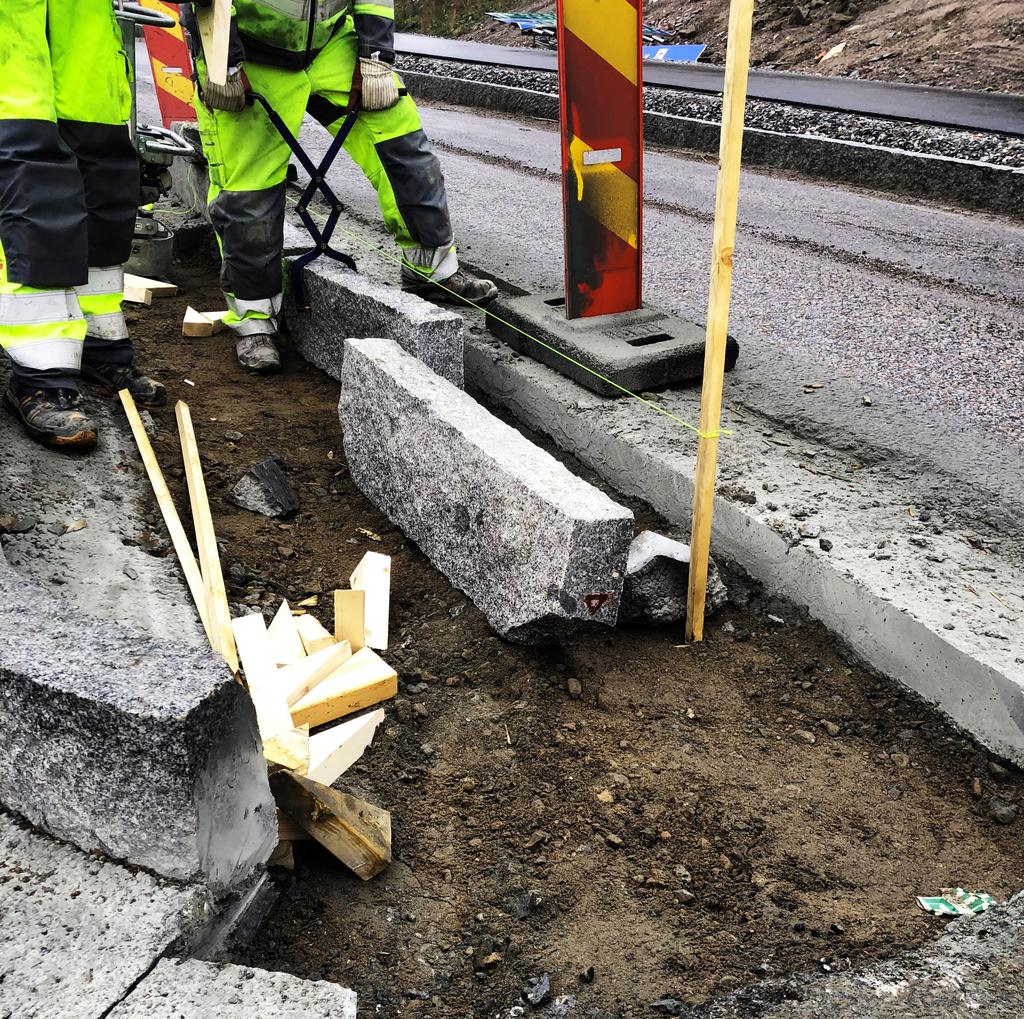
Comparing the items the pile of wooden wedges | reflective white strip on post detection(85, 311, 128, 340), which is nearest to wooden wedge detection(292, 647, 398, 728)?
the pile of wooden wedges

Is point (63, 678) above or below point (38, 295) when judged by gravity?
below

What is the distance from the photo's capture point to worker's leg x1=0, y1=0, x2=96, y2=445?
3.22m

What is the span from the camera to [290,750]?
239 cm

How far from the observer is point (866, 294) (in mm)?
5242

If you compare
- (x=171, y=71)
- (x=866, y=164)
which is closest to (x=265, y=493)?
(x=171, y=71)

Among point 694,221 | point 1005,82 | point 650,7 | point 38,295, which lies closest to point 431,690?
point 38,295

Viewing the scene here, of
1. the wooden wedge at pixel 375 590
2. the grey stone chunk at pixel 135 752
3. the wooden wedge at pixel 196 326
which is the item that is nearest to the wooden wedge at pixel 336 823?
the grey stone chunk at pixel 135 752

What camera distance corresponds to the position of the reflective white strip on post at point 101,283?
3.86 m

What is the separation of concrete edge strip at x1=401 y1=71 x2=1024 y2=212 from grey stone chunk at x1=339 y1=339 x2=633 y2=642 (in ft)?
17.4

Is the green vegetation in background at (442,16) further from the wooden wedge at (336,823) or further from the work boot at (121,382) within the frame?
the wooden wedge at (336,823)

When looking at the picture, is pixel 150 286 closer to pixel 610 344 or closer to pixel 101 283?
pixel 101 283

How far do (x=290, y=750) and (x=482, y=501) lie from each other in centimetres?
83

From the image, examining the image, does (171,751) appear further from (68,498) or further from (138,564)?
(68,498)

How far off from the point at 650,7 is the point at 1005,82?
31.7 feet
